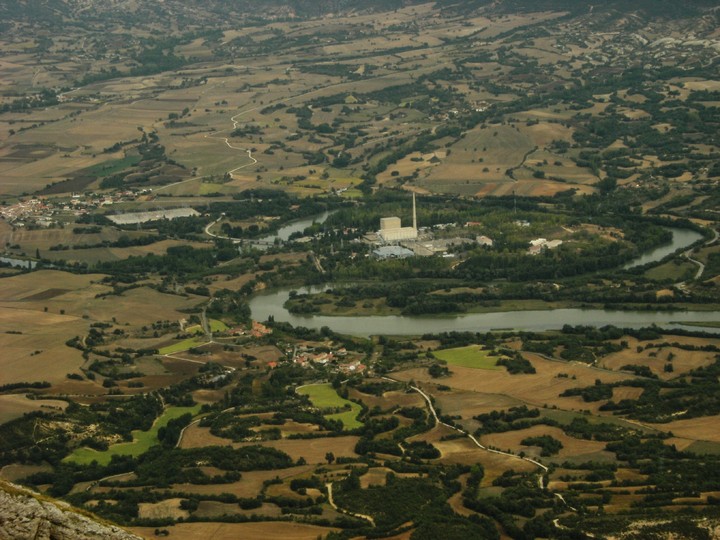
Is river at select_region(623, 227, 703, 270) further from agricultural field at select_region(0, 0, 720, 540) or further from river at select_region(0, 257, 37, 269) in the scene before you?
river at select_region(0, 257, 37, 269)

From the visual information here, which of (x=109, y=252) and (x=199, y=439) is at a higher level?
(x=199, y=439)

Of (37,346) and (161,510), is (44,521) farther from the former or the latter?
(37,346)

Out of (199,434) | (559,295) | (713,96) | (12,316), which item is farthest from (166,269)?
(713,96)

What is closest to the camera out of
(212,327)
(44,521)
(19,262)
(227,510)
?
(44,521)

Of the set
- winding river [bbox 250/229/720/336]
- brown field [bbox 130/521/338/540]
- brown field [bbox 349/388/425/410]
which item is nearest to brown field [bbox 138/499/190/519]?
brown field [bbox 130/521/338/540]

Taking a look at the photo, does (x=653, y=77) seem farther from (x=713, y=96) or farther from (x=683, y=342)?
(x=683, y=342)

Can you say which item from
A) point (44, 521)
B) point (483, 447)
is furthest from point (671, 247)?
point (44, 521)
